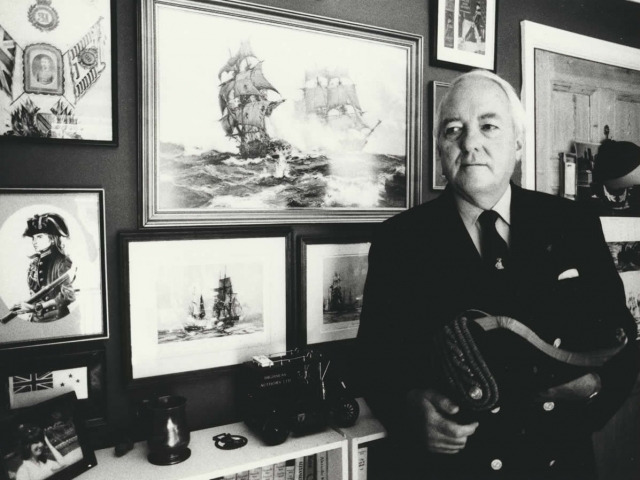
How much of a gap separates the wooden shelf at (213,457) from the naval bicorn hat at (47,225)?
0.72 meters

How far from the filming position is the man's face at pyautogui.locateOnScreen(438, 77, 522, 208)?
1.49m

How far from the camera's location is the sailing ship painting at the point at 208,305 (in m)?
1.70

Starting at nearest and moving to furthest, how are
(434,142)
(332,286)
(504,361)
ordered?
(504,361) < (332,286) < (434,142)

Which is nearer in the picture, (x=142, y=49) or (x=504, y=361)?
(x=504, y=361)

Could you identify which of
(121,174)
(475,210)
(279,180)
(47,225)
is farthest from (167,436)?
(475,210)

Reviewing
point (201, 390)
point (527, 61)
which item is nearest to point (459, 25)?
point (527, 61)

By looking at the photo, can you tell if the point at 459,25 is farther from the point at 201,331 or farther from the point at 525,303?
the point at 201,331

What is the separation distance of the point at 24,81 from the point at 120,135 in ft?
1.00

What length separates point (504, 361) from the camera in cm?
128

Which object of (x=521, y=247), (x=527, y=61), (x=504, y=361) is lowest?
(x=504, y=361)

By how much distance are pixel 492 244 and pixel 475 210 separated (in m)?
0.13

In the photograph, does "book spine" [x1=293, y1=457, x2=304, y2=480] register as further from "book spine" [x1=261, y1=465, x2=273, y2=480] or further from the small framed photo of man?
the small framed photo of man

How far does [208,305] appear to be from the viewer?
1.76 metres

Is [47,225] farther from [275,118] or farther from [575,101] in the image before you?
[575,101]
